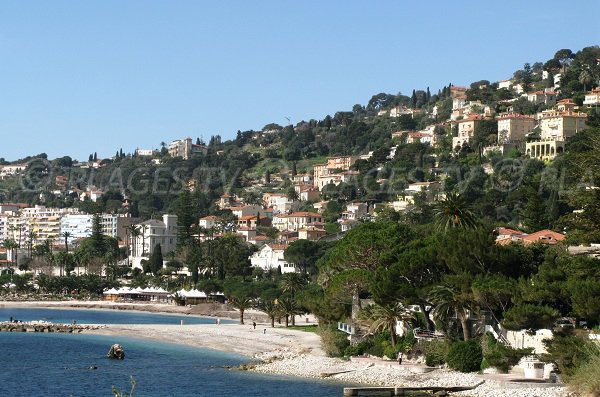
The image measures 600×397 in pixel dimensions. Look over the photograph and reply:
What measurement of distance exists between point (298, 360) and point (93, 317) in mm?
48119

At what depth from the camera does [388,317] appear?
49.2 metres

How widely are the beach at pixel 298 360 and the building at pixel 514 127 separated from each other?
71589mm

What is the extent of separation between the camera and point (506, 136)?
151625mm

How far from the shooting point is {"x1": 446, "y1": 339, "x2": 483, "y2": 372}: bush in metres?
44.4

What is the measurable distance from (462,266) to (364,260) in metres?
10.9

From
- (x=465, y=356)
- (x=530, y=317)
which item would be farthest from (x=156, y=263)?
(x=530, y=317)

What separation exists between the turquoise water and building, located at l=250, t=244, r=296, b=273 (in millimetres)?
24035

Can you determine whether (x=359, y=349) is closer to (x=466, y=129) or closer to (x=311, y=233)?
(x=311, y=233)

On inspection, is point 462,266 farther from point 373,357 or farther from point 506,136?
point 506,136

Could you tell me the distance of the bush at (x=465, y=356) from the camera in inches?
1748

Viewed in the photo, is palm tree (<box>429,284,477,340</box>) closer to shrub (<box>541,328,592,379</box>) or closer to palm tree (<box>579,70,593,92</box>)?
shrub (<box>541,328,592,379</box>)

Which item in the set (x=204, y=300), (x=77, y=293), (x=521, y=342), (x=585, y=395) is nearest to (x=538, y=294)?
(x=521, y=342)

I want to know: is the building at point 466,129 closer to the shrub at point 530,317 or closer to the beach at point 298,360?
the beach at point 298,360

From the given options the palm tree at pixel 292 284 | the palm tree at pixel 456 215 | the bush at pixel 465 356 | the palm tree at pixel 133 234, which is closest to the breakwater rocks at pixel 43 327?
the palm tree at pixel 292 284
